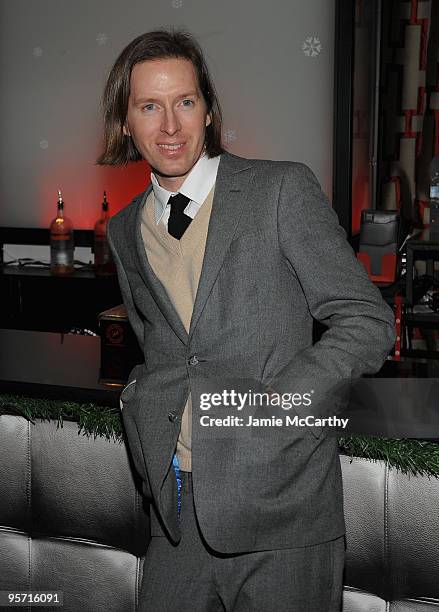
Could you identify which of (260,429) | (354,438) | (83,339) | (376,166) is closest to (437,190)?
(376,166)

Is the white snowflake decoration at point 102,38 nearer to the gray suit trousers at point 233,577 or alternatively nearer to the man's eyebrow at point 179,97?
the man's eyebrow at point 179,97

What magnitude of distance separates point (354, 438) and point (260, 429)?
31 centimetres

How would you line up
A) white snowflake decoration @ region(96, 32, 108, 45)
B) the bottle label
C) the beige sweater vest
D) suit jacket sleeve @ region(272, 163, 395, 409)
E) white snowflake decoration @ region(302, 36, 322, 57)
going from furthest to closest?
white snowflake decoration @ region(96, 32, 108, 45) < white snowflake decoration @ region(302, 36, 322, 57) < the bottle label < the beige sweater vest < suit jacket sleeve @ region(272, 163, 395, 409)

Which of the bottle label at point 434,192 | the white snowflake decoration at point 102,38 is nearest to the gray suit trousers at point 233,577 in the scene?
the bottle label at point 434,192

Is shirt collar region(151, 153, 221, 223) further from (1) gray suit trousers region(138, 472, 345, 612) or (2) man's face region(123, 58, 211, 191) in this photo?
(1) gray suit trousers region(138, 472, 345, 612)

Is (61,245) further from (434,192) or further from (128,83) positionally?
(128,83)

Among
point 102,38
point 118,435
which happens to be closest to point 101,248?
point 102,38

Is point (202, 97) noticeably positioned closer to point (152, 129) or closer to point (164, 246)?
point (152, 129)

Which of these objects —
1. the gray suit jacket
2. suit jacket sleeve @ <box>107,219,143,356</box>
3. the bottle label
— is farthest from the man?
the bottle label

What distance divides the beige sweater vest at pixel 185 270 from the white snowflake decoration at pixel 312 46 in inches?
98.5

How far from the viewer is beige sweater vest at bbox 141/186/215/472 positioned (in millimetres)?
1346

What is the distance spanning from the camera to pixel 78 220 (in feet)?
13.9

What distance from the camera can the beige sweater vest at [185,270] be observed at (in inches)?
53.0

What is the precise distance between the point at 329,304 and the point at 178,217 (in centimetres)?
30
